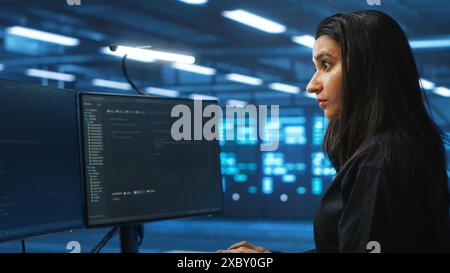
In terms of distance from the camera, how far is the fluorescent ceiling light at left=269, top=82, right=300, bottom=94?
11625 millimetres

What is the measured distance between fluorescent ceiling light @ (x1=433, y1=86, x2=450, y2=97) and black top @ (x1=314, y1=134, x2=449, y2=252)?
9566 mm

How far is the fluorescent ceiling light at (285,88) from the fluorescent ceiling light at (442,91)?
8.25 ft

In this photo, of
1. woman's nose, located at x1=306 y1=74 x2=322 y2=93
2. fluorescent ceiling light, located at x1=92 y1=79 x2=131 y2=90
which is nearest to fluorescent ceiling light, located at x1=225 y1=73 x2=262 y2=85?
fluorescent ceiling light, located at x1=92 y1=79 x2=131 y2=90

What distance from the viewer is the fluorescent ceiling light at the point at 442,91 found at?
10159 millimetres

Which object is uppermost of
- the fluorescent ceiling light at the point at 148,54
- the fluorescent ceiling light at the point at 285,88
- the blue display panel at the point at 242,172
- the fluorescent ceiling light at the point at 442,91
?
the fluorescent ceiling light at the point at 285,88

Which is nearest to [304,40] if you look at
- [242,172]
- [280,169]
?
[280,169]

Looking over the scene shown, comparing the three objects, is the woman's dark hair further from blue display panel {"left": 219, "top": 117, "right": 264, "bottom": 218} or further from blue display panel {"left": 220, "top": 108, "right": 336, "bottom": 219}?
blue display panel {"left": 219, "top": 117, "right": 264, "bottom": 218}

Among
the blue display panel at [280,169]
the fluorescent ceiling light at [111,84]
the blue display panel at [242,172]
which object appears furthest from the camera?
the fluorescent ceiling light at [111,84]

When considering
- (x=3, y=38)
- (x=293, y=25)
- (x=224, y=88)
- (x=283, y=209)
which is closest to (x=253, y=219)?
(x=283, y=209)

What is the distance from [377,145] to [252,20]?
22.0 feet

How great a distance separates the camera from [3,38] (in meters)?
9.99

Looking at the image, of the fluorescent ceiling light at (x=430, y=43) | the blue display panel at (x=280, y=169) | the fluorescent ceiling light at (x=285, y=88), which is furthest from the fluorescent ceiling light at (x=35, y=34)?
the fluorescent ceiling light at (x=430, y=43)

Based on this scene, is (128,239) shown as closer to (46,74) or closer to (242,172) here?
(242,172)

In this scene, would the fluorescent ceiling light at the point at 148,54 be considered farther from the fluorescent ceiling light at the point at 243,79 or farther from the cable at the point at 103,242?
the fluorescent ceiling light at the point at 243,79
